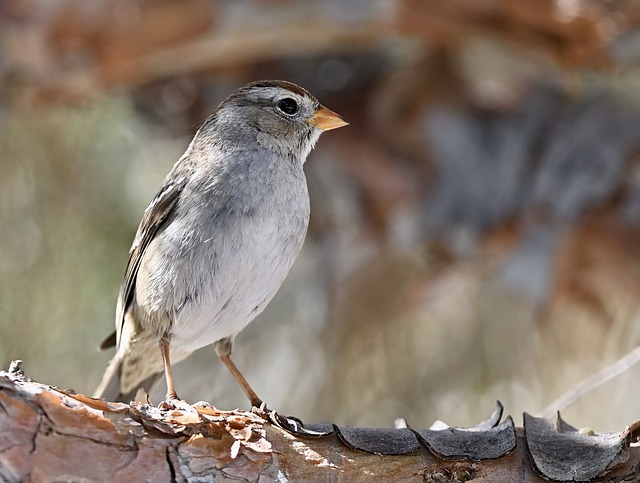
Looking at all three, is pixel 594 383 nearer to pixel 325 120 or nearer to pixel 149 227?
pixel 325 120

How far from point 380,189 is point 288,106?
1.88 meters

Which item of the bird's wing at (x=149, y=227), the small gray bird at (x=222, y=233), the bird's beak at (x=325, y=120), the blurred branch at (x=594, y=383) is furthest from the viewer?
the bird's beak at (x=325, y=120)

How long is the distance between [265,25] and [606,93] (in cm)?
187

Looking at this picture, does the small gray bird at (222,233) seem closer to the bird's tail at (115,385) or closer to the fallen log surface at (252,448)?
the bird's tail at (115,385)

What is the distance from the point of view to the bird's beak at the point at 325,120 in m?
3.56

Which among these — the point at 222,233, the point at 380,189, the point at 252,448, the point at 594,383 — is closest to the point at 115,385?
the point at 222,233

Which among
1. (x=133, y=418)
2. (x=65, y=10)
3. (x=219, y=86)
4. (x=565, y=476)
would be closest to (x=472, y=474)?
(x=565, y=476)

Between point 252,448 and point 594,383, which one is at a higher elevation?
point 594,383

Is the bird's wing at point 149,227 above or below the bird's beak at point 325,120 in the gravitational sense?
below

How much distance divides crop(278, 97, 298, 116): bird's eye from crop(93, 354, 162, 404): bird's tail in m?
1.11

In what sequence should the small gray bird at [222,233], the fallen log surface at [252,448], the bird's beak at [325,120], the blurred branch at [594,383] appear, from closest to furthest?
the fallen log surface at [252,448], the blurred branch at [594,383], the small gray bird at [222,233], the bird's beak at [325,120]

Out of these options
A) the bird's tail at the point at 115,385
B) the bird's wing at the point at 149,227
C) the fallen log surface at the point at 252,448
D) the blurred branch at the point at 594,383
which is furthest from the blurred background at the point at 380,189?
the fallen log surface at the point at 252,448

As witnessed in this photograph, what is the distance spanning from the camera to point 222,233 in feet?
10.1

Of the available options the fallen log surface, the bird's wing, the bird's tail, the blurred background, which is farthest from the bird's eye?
the fallen log surface
